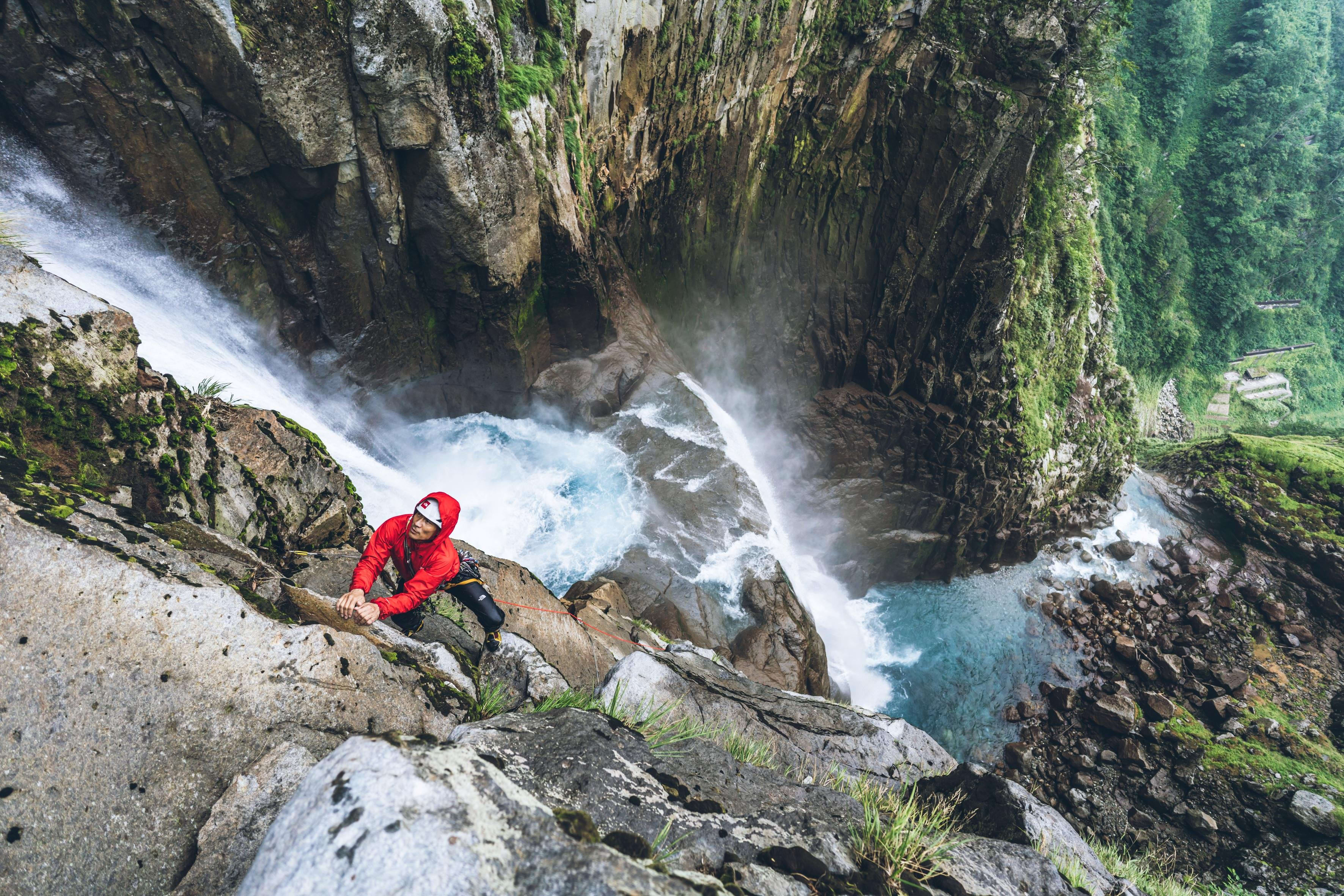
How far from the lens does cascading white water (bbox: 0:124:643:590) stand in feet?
27.7

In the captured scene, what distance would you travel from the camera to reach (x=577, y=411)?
50.5ft

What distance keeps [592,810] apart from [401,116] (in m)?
11.1

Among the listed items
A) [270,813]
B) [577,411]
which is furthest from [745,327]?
[270,813]

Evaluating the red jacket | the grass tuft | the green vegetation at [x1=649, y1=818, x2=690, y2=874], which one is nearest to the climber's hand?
the red jacket

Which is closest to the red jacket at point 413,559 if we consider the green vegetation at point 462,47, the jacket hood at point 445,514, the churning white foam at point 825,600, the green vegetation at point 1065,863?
the jacket hood at point 445,514

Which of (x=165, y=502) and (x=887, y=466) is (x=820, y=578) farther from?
(x=165, y=502)

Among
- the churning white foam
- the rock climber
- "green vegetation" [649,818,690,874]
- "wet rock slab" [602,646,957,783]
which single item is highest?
the rock climber

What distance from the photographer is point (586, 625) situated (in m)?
7.70

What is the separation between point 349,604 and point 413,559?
0.79 metres

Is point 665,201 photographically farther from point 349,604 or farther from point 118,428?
point 349,604

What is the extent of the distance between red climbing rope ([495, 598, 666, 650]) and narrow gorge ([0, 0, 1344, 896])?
164 mm

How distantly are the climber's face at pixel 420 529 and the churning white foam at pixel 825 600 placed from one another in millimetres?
10816

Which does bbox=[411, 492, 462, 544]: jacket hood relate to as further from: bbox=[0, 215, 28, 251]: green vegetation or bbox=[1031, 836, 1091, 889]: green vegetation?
bbox=[0, 215, 28, 251]: green vegetation

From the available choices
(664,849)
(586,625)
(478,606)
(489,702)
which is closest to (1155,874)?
(586,625)
